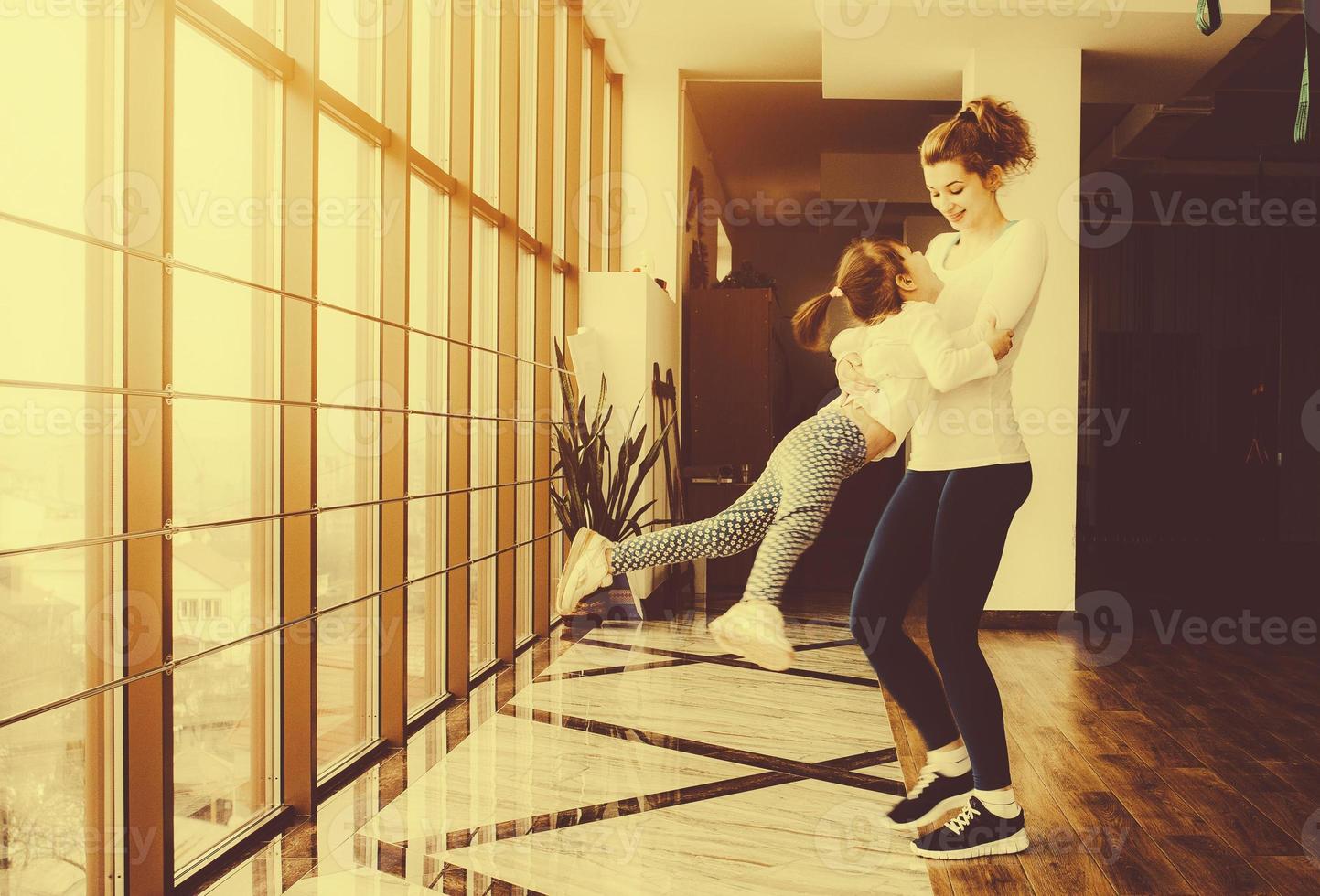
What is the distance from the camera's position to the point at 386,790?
288cm

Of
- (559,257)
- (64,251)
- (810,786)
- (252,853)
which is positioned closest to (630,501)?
(559,257)

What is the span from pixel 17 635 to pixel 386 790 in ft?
4.32

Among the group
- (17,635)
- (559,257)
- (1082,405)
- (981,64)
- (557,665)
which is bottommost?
(557,665)

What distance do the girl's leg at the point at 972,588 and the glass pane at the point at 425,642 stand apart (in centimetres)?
202

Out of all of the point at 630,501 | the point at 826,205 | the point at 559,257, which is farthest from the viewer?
the point at 826,205

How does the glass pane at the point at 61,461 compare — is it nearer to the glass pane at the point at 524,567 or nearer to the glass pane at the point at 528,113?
the glass pane at the point at 524,567

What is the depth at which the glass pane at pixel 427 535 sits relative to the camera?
3709 mm

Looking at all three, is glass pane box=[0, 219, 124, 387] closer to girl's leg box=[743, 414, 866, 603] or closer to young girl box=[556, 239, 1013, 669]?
young girl box=[556, 239, 1013, 669]

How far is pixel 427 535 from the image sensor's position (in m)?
3.84

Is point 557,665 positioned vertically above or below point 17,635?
below

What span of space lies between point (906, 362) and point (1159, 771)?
2085 millimetres

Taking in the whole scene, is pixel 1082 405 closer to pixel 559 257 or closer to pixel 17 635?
pixel 559 257

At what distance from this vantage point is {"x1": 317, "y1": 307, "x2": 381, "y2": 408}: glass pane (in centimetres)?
311

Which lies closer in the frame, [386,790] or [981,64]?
[386,790]
